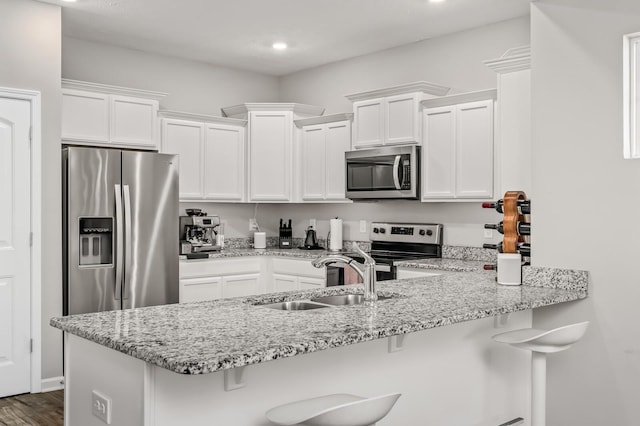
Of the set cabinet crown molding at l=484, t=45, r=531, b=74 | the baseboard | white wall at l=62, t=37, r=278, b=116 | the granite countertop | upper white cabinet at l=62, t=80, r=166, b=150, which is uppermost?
white wall at l=62, t=37, r=278, b=116

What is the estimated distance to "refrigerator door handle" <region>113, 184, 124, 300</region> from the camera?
14.6 feet

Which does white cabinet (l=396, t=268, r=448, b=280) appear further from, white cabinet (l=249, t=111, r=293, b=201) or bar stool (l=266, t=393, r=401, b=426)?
bar stool (l=266, t=393, r=401, b=426)

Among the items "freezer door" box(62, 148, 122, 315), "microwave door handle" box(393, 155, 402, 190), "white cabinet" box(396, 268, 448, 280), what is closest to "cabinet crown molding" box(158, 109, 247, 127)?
"freezer door" box(62, 148, 122, 315)

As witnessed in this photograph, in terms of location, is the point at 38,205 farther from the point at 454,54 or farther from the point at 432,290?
the point at 454,54

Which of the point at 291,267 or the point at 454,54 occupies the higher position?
the point at 454,54

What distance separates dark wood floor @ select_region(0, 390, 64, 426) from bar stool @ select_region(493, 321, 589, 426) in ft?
8.99

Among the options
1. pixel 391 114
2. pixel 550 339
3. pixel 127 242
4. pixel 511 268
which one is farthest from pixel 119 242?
pixel 550 339

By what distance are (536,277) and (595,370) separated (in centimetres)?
54

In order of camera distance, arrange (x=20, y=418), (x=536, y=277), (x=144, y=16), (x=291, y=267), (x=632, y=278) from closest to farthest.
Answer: (x=632, y=278)
(x=536, y=277)
(x=20, y=418)
(x=144, y=16)
(x=291, y=267)

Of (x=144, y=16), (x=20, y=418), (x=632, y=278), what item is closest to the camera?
(x=632, y=278)

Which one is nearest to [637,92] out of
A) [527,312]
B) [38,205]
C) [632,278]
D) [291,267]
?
[632,278]

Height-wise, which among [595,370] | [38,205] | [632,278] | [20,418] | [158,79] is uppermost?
[158,79]

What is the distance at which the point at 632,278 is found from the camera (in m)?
2.82

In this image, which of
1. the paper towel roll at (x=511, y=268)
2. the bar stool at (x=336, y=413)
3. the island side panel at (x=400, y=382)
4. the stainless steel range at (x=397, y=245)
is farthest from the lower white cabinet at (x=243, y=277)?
the bar stool at (x=336, y=413)
